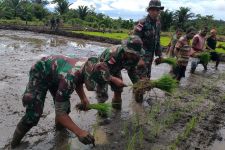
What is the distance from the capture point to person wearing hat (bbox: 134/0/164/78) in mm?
6746

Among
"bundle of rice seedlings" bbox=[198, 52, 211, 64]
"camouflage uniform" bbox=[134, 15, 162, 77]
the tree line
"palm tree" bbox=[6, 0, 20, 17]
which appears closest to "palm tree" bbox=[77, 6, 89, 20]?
the tree line

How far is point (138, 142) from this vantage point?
527 centimetres

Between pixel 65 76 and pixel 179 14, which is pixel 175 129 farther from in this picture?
pixel 179 14

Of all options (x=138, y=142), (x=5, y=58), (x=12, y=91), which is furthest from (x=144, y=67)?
(x=5, y=58)

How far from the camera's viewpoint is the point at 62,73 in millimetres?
4078

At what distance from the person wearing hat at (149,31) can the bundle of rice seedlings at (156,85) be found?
3.60ft

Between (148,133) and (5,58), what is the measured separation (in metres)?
8.21

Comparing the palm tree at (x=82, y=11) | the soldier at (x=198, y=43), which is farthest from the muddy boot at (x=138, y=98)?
Answer: the palm tree at (x=82, y=11)

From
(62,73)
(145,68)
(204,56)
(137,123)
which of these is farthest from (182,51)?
(62,73)

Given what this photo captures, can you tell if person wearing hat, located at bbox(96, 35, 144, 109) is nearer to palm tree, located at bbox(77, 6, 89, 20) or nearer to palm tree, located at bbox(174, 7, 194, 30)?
palm tree, located at bbox(174, 7, 194, 30)

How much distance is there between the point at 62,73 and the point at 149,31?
3.26 m

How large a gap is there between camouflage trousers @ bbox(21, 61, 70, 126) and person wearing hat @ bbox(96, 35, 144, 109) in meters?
0.66

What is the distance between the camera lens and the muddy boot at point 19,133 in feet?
15.4

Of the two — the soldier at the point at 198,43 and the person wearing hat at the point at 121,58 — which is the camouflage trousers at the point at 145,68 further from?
the soldier at the point at 198,43
